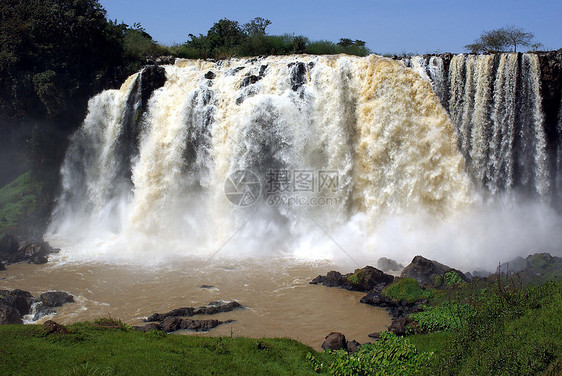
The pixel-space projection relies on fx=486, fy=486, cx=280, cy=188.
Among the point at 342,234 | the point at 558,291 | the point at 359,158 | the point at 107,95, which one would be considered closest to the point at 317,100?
the point at 359,158

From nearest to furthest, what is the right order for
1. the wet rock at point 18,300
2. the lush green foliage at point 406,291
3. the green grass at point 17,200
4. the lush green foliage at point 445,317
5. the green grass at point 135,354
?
the green grass at point 135,354 → the lush green foliage at point 445,317 → the wet rock at point 18,300 → the lush green foliage at point 406,291 → the green grass at point 17,200

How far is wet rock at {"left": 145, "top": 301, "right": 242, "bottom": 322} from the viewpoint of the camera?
484 inches

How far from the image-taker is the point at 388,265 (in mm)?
15992

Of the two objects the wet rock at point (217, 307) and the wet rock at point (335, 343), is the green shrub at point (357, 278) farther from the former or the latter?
the wet rock at point (335, 343)

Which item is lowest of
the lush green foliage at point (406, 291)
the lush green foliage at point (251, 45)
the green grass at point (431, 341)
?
the green grass at point (431, 341)

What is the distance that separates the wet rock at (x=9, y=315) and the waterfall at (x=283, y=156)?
21.7 ft

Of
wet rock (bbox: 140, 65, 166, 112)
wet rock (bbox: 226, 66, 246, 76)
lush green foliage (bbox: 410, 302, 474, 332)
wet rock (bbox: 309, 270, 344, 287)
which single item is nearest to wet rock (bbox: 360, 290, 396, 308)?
wet rock (bbox: 309, 270, 344, 287)

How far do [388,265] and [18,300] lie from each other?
36.0 ft

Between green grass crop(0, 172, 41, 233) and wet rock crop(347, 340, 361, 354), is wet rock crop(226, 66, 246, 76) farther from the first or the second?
wet rock crop(347, 340, 361, 354)

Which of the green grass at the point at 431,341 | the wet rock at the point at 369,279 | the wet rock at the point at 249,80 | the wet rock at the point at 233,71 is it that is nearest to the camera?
the green grass at the point at 431,341

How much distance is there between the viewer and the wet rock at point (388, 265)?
52.4ft

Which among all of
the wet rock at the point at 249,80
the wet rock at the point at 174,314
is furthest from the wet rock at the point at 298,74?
the wet rock at the point at 174,314

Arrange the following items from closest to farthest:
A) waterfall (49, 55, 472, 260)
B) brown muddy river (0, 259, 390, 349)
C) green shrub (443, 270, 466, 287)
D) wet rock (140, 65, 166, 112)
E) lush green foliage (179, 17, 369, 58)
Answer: brown muddy river (0, 259, 390, 349) < green shrub (443, 270, 466, 287) < waterfall (49, 55, 472, 260) < wet rock (140, 65, 166, 112) < lush green foliage (179, 17, 369, 58)

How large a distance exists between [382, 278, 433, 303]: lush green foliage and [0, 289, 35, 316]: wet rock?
9.64m
